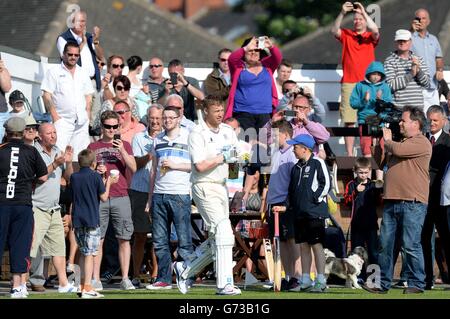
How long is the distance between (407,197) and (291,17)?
45226 mm

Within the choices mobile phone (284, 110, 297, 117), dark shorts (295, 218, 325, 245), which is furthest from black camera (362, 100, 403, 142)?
dark shorts (295, 218, 325, 245)

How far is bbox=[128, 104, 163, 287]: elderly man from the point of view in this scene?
16.9m

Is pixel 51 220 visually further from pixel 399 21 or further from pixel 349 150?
pixel 399 21

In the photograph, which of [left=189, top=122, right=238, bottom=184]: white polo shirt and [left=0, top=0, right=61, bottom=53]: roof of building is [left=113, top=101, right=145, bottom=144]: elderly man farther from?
[left=0, top=0, right=61, bottom=53]: roof of building

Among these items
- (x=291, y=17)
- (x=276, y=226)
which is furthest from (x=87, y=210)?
(x=291, y=17)

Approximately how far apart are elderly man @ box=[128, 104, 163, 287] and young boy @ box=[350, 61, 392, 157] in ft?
11.4

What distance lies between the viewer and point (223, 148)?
14.5 m

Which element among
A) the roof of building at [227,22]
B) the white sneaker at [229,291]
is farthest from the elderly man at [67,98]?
the roof of building at [227,22]

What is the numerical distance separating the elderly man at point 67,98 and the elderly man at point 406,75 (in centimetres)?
463

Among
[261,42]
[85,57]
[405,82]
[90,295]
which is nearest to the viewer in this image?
[90,295]

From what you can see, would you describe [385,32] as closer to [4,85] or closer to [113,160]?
[4,85]

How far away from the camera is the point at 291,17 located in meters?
59.8
